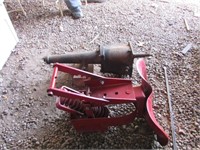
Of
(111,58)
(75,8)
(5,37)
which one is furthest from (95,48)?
(5,37)

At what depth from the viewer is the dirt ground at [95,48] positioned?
1575 millimetres

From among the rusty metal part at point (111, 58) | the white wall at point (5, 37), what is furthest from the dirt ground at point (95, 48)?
the rusty metal part at point (111, 58)

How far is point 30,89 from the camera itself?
1947 millimetres

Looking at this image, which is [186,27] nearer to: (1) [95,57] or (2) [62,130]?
A: (1) [95,57]

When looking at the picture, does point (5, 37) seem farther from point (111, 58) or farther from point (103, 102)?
point (103, 102)

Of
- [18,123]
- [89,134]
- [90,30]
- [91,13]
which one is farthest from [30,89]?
[91,13]

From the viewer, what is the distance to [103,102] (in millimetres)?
1430

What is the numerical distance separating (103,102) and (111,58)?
17.1 inches

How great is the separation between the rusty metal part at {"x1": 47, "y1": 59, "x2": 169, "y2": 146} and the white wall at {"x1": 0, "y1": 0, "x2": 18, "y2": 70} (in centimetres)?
88

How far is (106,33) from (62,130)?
3.81ft

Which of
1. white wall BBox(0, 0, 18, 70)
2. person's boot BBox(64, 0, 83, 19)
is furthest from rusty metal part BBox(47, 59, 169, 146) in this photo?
person's boot BBox(64, 0, 83, 19)

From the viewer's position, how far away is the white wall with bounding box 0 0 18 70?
215cm

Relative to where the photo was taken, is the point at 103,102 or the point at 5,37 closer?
the point at 103,102

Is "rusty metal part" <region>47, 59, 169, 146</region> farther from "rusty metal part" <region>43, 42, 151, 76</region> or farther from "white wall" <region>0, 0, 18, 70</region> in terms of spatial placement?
"white wall" <region>0, 0, 18, 70</region>
